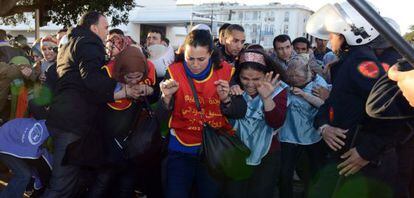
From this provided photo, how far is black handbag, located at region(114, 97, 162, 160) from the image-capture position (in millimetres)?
3355

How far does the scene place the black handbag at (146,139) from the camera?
336cm

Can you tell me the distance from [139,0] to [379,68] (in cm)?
7358

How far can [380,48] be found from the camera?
2.73 metres

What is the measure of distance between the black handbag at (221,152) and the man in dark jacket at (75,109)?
0.78 meters

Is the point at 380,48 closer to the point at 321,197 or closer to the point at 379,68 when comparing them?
the point at 379,68

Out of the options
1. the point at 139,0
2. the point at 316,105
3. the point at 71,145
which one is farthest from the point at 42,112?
the point at 139,0

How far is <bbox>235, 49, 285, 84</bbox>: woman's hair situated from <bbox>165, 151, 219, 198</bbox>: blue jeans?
2.85ft

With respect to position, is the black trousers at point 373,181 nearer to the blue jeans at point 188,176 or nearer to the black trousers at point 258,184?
the black trousers at point 258,184

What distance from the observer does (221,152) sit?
2959 millimetres

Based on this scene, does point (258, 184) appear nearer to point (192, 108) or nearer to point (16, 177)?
point (192, 108)

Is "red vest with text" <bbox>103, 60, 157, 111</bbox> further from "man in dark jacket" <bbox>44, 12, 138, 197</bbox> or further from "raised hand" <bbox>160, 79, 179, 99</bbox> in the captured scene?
"raised hand" <bbox>160, 79, 179, 99</bbox>

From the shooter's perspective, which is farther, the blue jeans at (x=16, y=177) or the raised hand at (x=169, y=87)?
the blue jeans at (x=16, y=177)

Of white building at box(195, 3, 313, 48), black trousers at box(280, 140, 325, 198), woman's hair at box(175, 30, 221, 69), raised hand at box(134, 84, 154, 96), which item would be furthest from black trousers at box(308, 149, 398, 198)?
white building at box(195, 3, 313, 48)

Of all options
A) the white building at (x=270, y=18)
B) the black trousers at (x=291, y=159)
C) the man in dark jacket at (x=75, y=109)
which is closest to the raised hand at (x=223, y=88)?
the man in dark jacket at (x=75, y=109)
